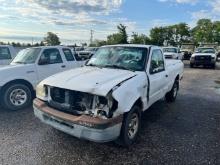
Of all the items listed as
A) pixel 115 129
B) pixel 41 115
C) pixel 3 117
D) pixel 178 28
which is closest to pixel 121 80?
pixel 115 129

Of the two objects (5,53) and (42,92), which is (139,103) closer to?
(42,92)

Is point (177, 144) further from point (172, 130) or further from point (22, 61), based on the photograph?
point (22, 61)

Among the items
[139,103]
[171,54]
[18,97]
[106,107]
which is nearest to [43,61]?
[18,97]

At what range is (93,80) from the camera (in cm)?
405

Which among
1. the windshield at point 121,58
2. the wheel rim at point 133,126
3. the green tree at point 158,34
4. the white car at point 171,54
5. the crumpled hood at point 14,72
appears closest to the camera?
the wheel rim at point 133,126

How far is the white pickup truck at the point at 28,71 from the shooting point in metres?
6.19

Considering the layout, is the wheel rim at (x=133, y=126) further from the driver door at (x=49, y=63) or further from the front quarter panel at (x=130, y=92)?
the driver door at (x=49, y=63)

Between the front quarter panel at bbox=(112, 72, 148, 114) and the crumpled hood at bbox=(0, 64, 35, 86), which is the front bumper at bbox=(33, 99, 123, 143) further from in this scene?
the crumpled hood at bbox=(0, 64, 35, 86)

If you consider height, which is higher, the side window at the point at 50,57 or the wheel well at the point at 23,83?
the side window at the point at 50,57

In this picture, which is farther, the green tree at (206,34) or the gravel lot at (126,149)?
the green tree at (206,34)

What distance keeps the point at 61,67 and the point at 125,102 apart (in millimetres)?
4152

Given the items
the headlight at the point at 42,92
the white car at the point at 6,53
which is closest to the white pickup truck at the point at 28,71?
the white car at the point at 6,53

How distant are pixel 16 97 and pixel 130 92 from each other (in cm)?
383

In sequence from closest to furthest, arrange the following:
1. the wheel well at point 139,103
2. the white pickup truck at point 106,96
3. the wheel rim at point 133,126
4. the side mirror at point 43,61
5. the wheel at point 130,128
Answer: the white pickup truck at point 106,96 < the wheel at point 130,128 < the wheel rim at point 133,126 < the wheel well at point 139,103 < the side mirror at point 43,61
